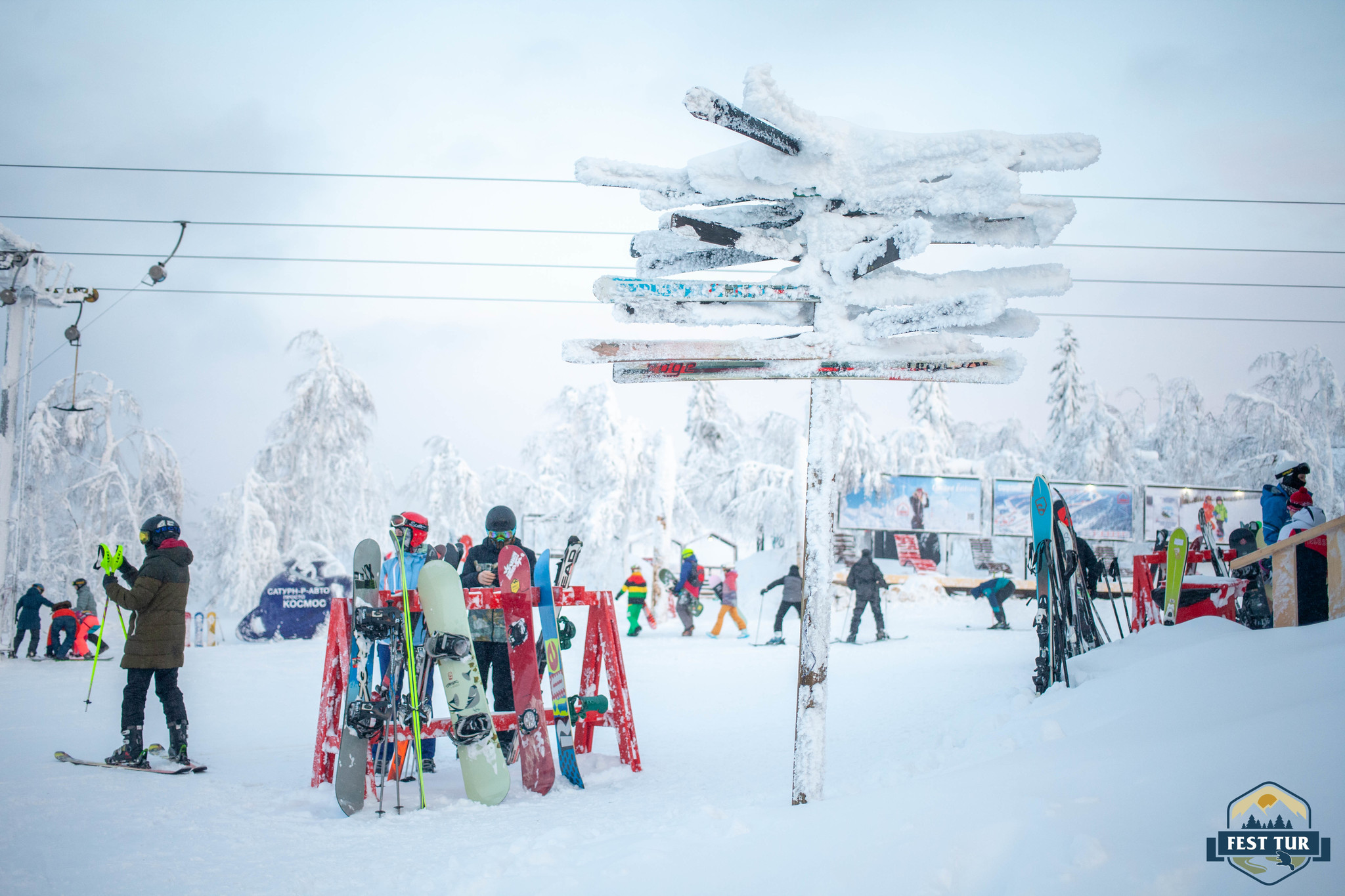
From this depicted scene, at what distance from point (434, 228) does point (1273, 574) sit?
47.2 feet

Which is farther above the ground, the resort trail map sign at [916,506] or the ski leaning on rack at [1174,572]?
the resort trail map sign at [916,506]

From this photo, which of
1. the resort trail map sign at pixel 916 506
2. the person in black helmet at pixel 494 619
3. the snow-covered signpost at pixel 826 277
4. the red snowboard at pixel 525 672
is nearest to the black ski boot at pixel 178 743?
the person in black helmet at pixel 494 619

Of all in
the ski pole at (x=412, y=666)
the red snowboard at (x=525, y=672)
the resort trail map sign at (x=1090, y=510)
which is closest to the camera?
the ski pole at (x=412, y=666)

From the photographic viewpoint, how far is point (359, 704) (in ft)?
14.2

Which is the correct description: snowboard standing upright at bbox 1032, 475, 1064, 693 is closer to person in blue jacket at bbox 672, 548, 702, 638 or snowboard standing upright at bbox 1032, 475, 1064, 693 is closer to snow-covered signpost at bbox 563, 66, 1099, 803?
snow-covered signpost at bbox 563, 66, 1099, 803

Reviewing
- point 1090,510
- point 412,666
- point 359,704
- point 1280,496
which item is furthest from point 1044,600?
Answer: point 1090,510

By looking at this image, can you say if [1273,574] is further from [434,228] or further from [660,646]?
[434,228]

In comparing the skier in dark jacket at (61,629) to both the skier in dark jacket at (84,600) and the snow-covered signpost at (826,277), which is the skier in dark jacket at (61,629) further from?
the snow-covered signpost at (826,277)

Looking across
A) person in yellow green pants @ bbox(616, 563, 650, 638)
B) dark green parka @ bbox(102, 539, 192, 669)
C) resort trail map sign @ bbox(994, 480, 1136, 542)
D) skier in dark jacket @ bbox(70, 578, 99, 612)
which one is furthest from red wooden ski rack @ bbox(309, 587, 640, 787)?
resort trail map sign @ bbox(994, 480, 1136, 542)

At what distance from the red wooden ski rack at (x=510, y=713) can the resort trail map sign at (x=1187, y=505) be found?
2598 centimetres

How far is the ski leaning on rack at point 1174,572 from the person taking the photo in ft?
23.1

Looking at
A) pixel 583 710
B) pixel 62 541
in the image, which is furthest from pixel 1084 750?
pixel 62 541

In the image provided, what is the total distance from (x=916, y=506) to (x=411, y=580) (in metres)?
22.4

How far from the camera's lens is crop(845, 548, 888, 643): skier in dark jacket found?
41.2 ft
